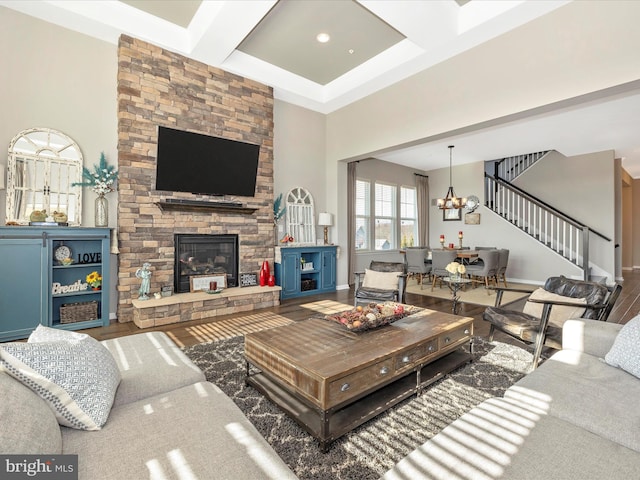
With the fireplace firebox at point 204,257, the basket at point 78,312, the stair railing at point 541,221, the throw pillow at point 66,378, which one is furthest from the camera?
the stair railing at point 541,221

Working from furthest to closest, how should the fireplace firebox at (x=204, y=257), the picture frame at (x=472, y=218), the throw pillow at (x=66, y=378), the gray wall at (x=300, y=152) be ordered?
1. the picture frame at (x=472, y=218)
2. the gray wall at (x=300, y=152)
3. the fireplace firebox at (x=204, y=257)
4. the throw pillow at (x=66, y=378)

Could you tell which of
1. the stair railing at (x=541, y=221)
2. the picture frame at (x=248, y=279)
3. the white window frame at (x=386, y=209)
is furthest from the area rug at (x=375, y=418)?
the white window frame at (x=386, y=209)

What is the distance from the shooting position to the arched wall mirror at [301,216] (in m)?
6.26

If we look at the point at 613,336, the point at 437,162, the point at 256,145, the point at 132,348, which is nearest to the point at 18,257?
the point at 132,348

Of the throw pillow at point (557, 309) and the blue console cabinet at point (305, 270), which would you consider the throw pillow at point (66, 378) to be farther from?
the blue console cabinet at point (305, 270)

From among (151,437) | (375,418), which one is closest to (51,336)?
(151,437)

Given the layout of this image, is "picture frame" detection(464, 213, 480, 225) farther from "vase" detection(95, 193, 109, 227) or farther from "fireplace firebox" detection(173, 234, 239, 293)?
"vase" detection(95, 193, 109, 227)

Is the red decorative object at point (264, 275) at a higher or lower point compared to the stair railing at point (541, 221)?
lower

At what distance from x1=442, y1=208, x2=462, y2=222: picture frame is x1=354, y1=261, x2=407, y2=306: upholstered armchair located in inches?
211

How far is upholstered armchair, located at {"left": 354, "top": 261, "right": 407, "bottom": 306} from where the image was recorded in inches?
161

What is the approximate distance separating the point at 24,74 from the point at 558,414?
5.84m

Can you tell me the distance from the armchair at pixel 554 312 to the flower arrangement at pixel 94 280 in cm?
452

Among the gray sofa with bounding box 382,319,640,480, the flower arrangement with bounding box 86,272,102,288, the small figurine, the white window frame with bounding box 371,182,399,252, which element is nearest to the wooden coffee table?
the gray sofa with bounding box 382,319,640,480

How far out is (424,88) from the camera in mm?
4902
